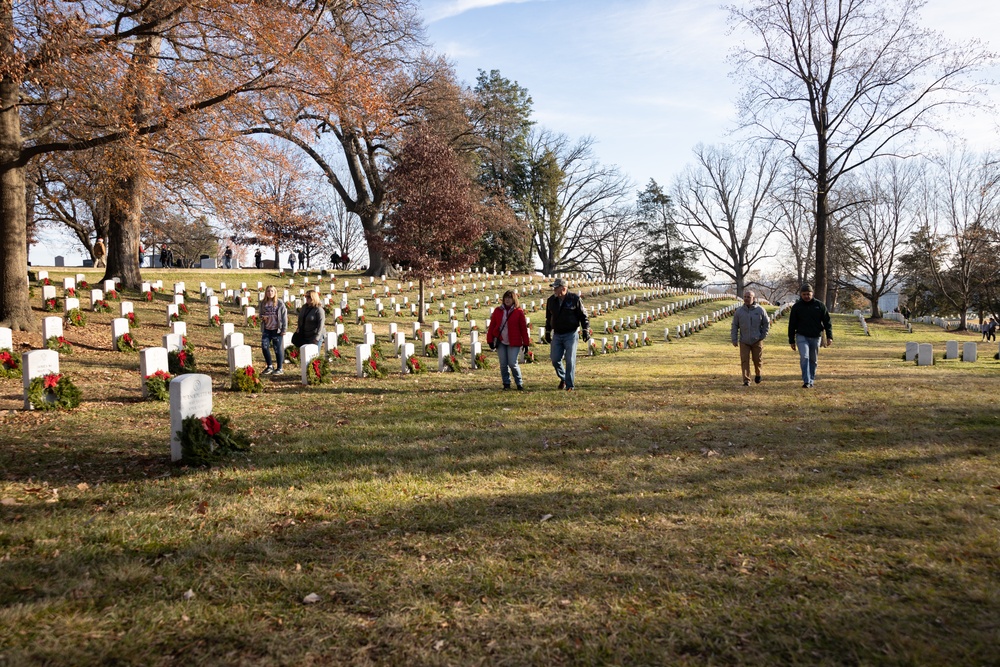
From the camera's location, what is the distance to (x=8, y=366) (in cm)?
883

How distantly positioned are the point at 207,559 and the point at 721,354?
16943 millimetres

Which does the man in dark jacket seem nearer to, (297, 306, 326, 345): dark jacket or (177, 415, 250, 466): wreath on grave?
(297, 306, 326, 345): dark jacket

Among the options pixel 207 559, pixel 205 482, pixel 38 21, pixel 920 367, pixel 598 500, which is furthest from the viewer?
pixel 920 367

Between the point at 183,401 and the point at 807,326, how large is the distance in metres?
9.39

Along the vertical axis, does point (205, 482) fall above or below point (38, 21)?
below

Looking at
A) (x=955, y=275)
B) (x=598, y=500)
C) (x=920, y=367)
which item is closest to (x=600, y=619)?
(x=598, y=500)

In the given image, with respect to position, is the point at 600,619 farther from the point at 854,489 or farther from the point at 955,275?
the point at 955,275

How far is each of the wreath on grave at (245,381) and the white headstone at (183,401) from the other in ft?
11.4

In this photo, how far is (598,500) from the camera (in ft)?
15.6

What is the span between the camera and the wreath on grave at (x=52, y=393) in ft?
23.5

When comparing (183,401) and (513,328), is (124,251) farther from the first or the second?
(183,401)

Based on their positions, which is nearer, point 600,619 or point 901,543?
point 600,619

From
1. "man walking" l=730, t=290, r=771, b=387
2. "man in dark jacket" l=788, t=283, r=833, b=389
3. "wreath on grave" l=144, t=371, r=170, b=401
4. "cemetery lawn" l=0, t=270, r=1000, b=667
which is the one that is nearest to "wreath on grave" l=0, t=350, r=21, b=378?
"cemetery lawn" l=0, t=270, r=1000, b=667

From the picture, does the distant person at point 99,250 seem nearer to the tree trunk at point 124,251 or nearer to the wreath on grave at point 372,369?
the tree trunk at point 124,251
